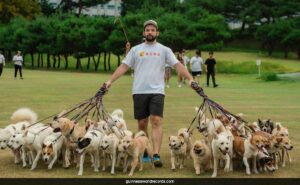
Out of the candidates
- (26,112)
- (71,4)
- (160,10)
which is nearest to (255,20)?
(160,10)

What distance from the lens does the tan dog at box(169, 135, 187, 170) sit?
8602 mm

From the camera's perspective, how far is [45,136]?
886cm

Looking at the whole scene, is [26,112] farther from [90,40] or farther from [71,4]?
[71,4]

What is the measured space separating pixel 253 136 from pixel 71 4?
77.4 m

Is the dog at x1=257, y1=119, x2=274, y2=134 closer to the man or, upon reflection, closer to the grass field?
the grass field

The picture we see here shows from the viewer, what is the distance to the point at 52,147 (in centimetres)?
845

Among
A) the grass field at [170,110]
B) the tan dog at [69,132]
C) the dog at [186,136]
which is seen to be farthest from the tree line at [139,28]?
the tan dog at [69,132]

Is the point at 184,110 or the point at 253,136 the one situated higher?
the point at 253,136

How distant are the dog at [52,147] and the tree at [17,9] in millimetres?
66631

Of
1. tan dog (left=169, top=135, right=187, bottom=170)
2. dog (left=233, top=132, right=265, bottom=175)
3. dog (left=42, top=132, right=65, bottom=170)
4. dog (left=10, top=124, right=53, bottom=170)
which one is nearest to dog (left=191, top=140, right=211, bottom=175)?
tan dog (left=169, top=135, right=187, bottom=170)

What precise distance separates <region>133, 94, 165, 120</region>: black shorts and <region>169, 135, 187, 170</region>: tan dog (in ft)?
1.74

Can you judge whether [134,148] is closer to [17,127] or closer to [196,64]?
[17,127]

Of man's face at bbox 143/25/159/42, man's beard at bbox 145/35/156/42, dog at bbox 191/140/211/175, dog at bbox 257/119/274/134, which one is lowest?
dog at bbox 191/140/211/175

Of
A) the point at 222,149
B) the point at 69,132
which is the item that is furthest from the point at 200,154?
the point at 69,132
